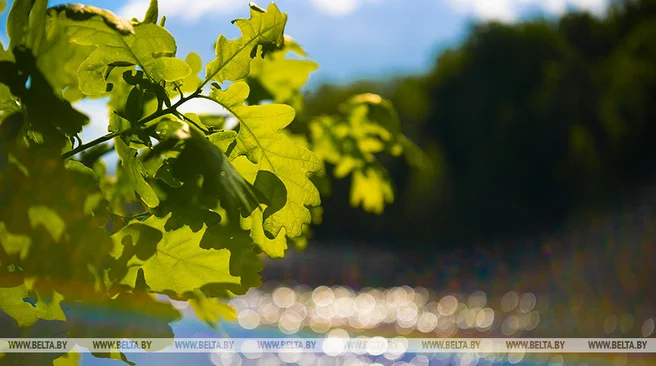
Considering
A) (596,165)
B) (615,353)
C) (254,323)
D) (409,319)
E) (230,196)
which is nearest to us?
(230,196)

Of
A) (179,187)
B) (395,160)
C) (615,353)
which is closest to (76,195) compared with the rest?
(179,187)

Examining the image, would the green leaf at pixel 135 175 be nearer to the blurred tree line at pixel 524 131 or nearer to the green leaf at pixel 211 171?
the green leaf at pixel 211 171

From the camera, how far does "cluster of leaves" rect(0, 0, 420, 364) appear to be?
1.37ft

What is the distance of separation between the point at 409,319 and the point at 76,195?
5993 millimetres

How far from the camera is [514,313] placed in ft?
20.3

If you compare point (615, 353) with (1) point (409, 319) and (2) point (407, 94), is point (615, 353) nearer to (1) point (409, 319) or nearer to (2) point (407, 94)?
(1) point (409, 319)

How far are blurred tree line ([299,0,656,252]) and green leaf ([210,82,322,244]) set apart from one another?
7657 millimetres

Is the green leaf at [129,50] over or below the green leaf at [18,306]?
over

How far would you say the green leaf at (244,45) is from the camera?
1.56 ft

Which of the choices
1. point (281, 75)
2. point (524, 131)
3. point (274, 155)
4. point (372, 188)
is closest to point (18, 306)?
point (274, 155)

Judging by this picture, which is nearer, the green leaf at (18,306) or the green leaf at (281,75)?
the green leaf at (18,306)

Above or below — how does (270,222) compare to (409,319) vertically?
below

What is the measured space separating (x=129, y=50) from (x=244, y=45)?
0.29 feet

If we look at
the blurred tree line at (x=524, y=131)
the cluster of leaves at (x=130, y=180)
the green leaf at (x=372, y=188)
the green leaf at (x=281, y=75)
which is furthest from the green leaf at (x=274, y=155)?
the blurred tree line at (x=524, y=131)
